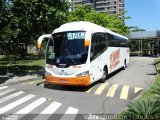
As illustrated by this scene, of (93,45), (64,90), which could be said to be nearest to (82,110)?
(64,90)

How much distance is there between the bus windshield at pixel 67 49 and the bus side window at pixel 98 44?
0.81m

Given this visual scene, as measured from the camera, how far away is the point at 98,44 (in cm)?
1783

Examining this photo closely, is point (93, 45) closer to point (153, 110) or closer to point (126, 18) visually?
point (153, 110)

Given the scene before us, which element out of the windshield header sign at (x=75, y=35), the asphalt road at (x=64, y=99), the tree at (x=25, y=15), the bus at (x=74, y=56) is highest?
the tree at (x=25, y=15)

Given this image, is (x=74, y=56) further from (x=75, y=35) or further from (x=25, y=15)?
(x=25, y=15)

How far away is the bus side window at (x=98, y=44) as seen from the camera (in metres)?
16.7

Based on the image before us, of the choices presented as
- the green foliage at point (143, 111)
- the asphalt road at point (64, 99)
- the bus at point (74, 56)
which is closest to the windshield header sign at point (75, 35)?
the bus at point (74, 56)

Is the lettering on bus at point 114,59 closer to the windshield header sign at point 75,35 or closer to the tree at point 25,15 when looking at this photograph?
the tree at point 25,15

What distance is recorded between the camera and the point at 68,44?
16203 mm

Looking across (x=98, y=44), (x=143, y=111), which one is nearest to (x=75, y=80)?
(x=98, y=44)

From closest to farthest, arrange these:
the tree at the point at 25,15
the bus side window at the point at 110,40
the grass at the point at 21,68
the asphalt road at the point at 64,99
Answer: the asphalt road at the point at 64,99, the tree at the point at 25,15, the bus side window at the point at 110,40, the grass at the point at 21,68

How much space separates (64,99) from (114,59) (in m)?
9.50

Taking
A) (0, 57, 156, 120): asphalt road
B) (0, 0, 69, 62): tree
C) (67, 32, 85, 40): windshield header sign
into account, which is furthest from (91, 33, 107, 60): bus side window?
(0, 0, 69, 62): tree

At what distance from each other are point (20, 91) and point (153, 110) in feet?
29.9
